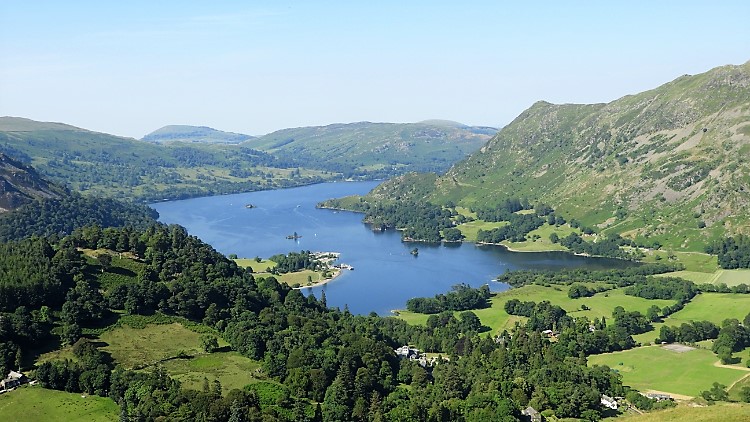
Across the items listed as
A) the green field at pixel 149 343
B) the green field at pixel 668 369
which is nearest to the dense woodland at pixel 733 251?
the green field at pixel 668 369

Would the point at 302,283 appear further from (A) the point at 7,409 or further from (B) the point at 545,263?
(A) the point at 7,409

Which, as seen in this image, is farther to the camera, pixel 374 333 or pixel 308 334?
pixel 374 333

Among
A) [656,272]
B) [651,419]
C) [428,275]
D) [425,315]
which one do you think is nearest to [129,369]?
[651,419]

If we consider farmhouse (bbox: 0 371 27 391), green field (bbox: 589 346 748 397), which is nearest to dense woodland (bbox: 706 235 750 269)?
green field (bbox: 589 346 748 397)

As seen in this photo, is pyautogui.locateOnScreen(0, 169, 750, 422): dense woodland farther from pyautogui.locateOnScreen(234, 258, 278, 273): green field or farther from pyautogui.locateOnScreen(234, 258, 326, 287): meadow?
pyautogui.locateOnScreen(234, 258, 278, 273): green field

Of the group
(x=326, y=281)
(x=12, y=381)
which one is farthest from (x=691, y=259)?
(x=12, y=381)
